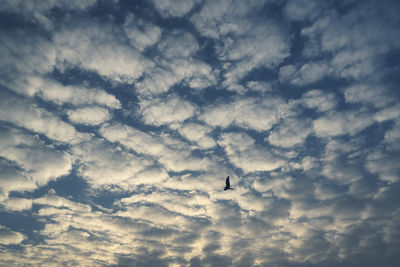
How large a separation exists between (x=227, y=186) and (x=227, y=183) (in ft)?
1.56

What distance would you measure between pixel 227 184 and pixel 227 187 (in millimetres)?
472

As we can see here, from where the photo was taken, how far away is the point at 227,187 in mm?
38625

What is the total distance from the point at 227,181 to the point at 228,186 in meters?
0.81

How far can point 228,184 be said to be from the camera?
38844mm

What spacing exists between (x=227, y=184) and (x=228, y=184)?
20 centimetres

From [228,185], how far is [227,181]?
0.66 metres

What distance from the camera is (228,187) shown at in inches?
1521

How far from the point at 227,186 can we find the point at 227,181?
79 centimetres

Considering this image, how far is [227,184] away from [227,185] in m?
0.16

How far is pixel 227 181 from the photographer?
127 ft

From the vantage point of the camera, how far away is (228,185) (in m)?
38.8

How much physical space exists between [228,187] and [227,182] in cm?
Result: 80

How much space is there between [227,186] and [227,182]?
24.9 inches

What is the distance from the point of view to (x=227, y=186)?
3872 cm
